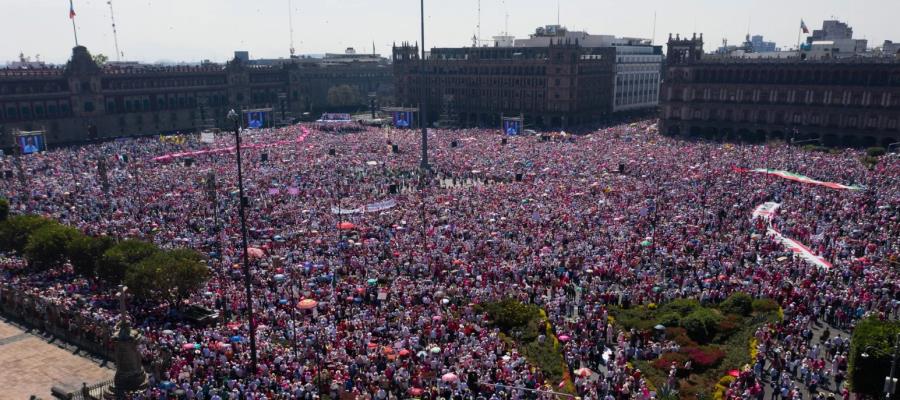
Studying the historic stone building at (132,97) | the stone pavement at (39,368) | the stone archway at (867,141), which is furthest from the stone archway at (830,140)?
the historic stone building at (132,97)

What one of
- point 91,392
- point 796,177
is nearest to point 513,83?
point 796,177

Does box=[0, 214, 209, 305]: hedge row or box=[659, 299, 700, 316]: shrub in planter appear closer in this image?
box=[659, 299, 700, 316]: shrub in planter

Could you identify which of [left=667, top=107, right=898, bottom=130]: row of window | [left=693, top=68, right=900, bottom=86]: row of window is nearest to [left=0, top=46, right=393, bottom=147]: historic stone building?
[left=667, top=107, right=898, bottom=130]: row of window

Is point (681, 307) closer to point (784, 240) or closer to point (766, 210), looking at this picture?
point (784, 240)

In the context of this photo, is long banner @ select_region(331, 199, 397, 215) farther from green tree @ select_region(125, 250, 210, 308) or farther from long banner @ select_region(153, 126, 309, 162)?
long banner @ select_region(153, 126, 309, 162)

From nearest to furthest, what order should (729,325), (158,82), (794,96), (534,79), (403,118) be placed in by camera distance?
1. (729,325)
2. (794,96)
3. (403,118)
4. (158,82)
5. (534,79)

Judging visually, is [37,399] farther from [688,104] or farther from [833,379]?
[688,104]

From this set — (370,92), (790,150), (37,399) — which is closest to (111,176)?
(37,399)
